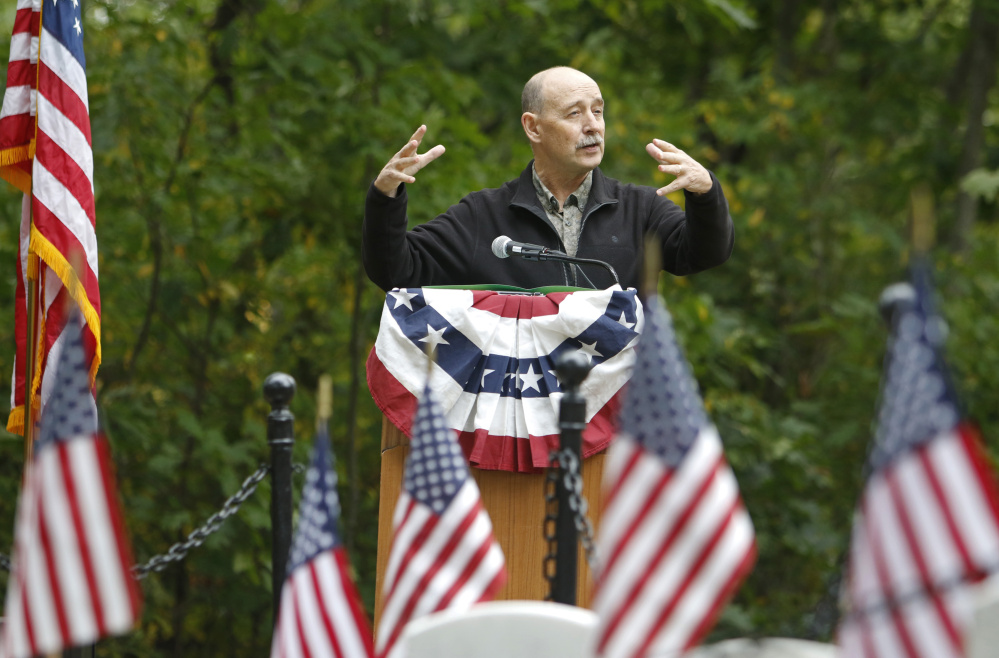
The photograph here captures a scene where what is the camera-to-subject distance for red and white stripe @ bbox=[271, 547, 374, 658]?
2.40 meters

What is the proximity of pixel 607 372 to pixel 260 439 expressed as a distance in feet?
13.0

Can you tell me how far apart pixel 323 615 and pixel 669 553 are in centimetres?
76

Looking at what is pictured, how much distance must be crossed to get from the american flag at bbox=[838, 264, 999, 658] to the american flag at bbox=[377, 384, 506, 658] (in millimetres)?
875

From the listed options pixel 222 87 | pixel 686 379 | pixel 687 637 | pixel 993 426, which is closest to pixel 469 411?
pixel 686 379

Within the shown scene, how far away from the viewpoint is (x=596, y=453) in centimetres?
347

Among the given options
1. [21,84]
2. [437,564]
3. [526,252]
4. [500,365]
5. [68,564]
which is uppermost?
[21,84]

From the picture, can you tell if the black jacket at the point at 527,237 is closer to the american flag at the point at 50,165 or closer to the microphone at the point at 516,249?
the microphone at the point at 516,249

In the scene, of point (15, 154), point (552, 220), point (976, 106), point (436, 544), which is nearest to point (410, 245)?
point (552, 220)

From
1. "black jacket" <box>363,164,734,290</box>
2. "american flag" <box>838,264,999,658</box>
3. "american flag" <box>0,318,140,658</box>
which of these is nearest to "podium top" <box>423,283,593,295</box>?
"black jacket" <box>363,164,734,290</box>

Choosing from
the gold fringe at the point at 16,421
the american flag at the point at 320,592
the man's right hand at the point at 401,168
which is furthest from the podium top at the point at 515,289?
the gold fringe at the point at 16,421

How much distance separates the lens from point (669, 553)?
2154mm

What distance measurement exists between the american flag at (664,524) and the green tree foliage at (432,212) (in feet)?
12.7

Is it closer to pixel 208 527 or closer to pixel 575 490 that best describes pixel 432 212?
pixel 208 527

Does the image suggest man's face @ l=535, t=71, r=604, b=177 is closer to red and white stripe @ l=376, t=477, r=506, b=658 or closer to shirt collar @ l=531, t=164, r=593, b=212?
shirt collar @ l=531, t=164, r=593, b=212
